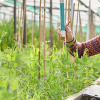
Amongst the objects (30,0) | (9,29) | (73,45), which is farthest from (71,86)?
(30,0)

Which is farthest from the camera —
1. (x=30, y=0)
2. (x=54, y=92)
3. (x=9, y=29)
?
(x=30, y=0)

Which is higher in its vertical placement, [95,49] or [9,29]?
[9,29]

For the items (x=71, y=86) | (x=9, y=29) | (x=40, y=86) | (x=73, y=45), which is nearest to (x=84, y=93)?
(x=71, y=86)

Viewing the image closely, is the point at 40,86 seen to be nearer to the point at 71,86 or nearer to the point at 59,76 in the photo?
the point at 59,76

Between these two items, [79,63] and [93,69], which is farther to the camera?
[93,69]

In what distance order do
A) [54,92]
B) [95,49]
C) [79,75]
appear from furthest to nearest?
[95,49], [79,75], [54,92]

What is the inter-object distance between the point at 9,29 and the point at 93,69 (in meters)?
2.27

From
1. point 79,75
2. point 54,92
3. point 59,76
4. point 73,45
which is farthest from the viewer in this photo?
point 73,45

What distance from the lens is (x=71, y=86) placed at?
1.27 metres

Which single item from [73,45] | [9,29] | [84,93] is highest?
[9,29]

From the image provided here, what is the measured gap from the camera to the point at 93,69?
166cm

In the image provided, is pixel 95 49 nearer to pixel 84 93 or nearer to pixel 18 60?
pixel 84 93

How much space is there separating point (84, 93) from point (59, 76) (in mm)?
202

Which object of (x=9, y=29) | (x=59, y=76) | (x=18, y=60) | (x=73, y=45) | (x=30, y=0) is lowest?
(x=59, y=76)
